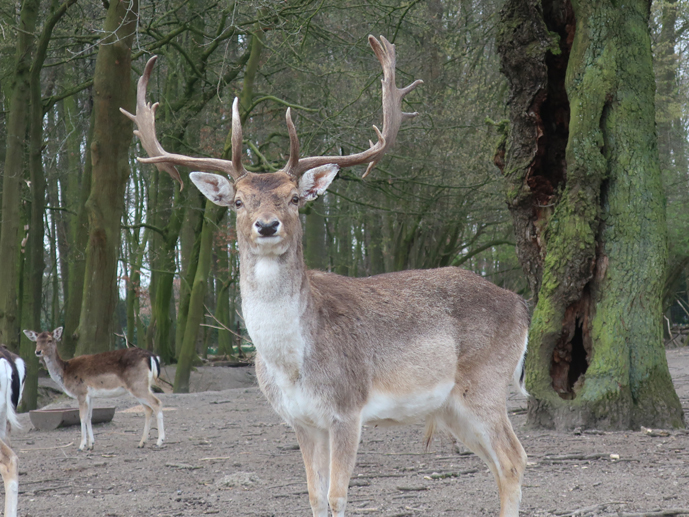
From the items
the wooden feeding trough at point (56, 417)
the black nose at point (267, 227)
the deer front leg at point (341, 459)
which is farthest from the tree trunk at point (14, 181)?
the deer front leg at point (341, 459)

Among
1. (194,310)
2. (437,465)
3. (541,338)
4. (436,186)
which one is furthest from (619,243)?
(194,310)

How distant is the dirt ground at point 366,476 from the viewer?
4.89 m

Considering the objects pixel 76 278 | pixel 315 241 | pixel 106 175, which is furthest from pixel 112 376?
pixel 315 241

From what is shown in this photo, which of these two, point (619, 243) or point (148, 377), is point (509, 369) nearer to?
point (619, 243)

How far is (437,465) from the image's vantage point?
619cm

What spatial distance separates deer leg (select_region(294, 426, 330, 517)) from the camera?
4.29 metres

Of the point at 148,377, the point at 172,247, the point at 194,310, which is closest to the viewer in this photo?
the point at 148,377

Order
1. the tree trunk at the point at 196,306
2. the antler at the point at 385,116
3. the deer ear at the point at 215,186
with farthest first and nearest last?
1. the tree trunk at the point at 196,306
2. the antler at the point at 385,116
3. the deer ear at the point at 215,186

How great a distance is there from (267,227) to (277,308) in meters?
0.48

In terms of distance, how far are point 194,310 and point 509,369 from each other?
1066 centimetres

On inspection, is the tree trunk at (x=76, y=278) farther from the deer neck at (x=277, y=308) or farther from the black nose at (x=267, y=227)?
the black nose at (x=267, y=227)

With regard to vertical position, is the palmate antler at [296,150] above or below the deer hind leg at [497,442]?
above

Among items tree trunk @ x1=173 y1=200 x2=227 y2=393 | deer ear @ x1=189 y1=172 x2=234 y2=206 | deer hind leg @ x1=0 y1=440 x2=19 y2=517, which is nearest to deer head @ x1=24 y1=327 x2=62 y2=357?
tree trunk @ x1=173 y1=200 x2=227 y2=393

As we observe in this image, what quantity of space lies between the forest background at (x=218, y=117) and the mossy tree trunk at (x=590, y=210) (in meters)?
1.11
